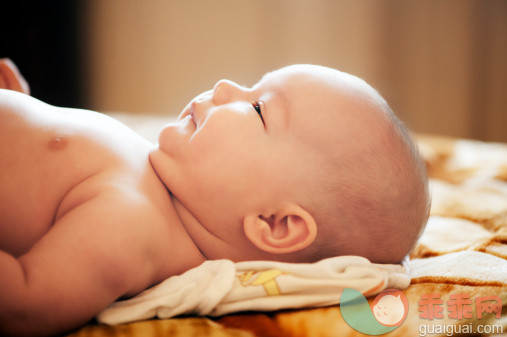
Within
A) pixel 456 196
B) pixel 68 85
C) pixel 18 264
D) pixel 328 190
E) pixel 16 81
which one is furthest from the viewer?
pixel 68 85

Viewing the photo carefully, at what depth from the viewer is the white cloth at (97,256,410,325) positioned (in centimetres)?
73

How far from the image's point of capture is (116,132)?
0.90 m

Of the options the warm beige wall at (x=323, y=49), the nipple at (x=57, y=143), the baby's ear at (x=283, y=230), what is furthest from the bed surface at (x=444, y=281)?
the warm beige wall at (x=323, y=49)

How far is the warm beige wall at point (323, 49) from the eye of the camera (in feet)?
9.01

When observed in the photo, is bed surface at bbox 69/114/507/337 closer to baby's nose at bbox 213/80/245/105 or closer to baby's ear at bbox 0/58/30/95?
baby's nose at bbox 213/80/245/105

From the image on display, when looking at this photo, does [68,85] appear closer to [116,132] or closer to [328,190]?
[116,132]

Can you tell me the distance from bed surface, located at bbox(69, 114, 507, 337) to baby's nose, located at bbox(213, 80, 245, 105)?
1.34 ft

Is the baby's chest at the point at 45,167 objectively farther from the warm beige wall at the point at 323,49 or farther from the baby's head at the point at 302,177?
the warm beige wall at the point at 323,49

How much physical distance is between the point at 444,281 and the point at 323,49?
7.09ft

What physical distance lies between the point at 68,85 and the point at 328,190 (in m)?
2.55

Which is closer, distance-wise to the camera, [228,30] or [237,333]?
[237,333]

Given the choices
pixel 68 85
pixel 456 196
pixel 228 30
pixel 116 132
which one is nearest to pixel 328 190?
pixel 116 132

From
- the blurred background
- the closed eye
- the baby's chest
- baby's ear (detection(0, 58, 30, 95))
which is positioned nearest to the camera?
the baby's chest

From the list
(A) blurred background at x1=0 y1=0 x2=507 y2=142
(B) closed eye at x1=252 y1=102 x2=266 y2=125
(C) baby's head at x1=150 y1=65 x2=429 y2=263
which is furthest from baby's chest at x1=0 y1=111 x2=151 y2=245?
(A) blurred background at x1=0 y1=0 x2=507 y2=142
